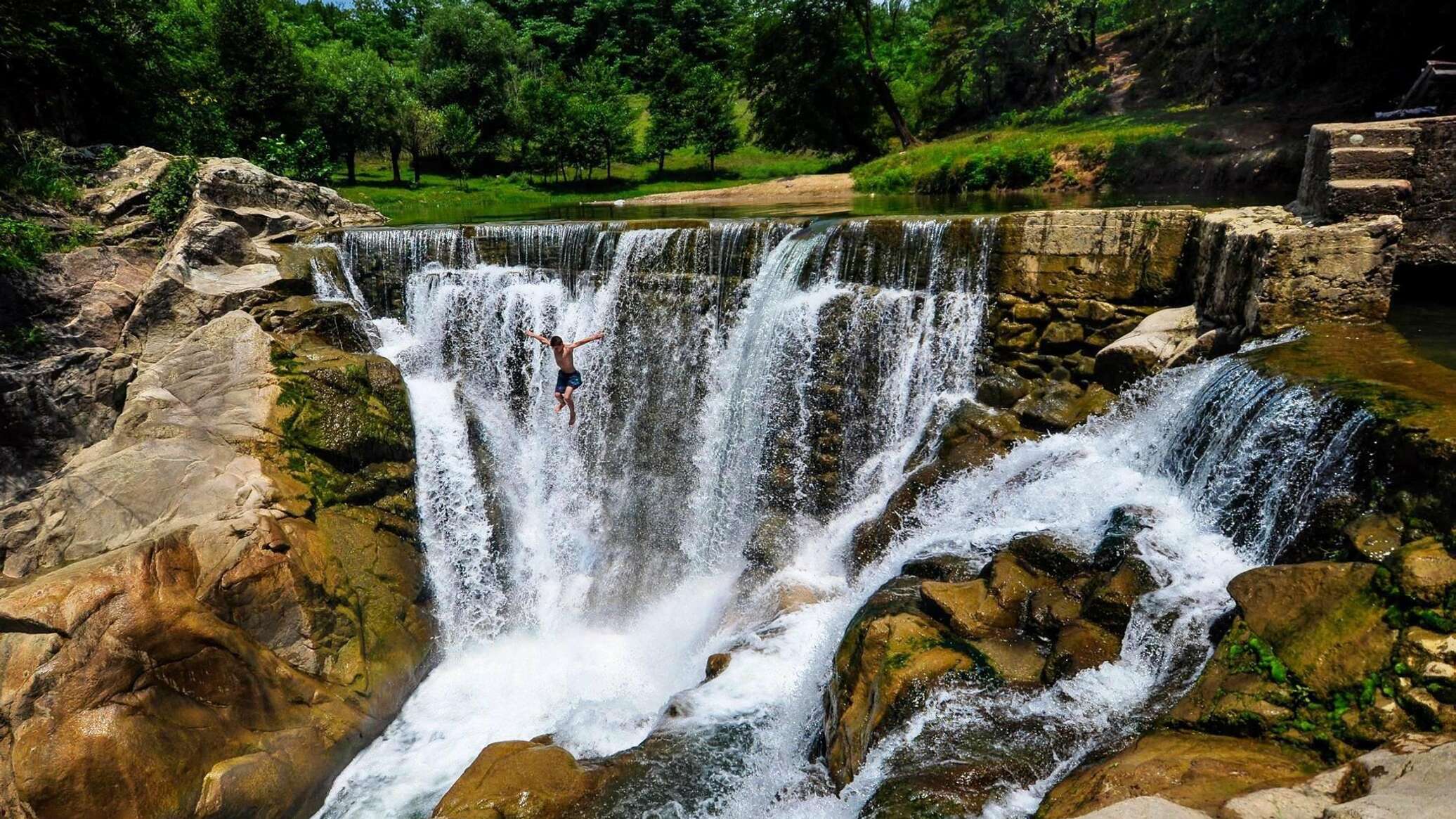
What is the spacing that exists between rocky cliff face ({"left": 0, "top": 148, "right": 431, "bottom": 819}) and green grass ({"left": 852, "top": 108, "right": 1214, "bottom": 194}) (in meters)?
17.8

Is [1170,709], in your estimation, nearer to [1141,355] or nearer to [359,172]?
[1141,355]

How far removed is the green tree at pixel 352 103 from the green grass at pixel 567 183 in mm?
2070

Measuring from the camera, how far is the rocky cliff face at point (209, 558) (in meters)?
6.84

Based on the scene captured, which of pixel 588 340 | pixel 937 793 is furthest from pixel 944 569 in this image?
pixel 588 340

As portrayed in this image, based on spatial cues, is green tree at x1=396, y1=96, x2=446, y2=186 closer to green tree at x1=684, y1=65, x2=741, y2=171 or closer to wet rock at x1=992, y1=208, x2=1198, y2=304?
green tree at x1=684, y1=65, x2=741, y2=171

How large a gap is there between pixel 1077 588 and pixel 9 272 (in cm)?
1375

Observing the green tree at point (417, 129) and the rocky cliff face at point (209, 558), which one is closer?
the rocky cliff face at point (209, 558)

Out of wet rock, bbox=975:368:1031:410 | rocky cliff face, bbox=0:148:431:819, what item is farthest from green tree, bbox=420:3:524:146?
wet rock, bbox=975:368:1031:410

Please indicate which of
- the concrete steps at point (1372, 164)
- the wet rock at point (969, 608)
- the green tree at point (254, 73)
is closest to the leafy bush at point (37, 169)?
the wet rock at point (969, 608)

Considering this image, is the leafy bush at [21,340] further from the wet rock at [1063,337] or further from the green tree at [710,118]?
the green tree at [710,118]

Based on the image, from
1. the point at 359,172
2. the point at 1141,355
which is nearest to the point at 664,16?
the point at 359,172

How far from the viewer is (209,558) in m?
8.14

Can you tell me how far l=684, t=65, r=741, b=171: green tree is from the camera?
3738 centimetres

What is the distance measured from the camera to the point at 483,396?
12375 millimetres
